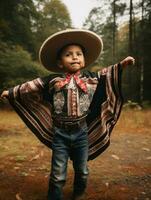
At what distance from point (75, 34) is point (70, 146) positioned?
1.29 m

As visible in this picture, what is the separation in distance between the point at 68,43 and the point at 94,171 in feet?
8.51

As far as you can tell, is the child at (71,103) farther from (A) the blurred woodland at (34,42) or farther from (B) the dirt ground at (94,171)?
(A) the blurred woodland at (34,42)

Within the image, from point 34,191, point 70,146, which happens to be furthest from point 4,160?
point 70,146

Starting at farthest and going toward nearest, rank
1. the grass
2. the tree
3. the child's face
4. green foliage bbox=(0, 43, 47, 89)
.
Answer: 1. the tree
2. green foliage bbox=(0, 43, 47, 89)
3. the grass
4. the child's face

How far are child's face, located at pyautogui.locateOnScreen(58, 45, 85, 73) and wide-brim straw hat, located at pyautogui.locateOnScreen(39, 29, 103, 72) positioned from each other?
0.09 meters

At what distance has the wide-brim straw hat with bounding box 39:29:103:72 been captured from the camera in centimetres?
427

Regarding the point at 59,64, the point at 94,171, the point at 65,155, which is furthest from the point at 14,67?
the point at 65,155

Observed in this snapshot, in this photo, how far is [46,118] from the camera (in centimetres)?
466

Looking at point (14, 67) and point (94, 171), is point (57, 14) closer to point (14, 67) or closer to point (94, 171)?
point (14, 67)

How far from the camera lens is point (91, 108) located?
4.60 metres

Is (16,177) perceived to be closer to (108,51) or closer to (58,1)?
(108,51)

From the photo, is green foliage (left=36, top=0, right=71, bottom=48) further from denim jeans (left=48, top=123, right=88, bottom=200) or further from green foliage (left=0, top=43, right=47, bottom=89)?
denim jeans (left=48, top=123, right=88, bottom=200)

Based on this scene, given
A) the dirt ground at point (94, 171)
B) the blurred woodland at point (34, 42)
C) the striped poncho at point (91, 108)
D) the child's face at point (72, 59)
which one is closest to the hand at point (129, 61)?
the striped poncho at point (91, 108)

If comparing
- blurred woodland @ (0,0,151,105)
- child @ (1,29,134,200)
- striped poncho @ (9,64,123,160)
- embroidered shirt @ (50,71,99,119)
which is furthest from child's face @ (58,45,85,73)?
blurred woodland @ (0,0,151,105)
